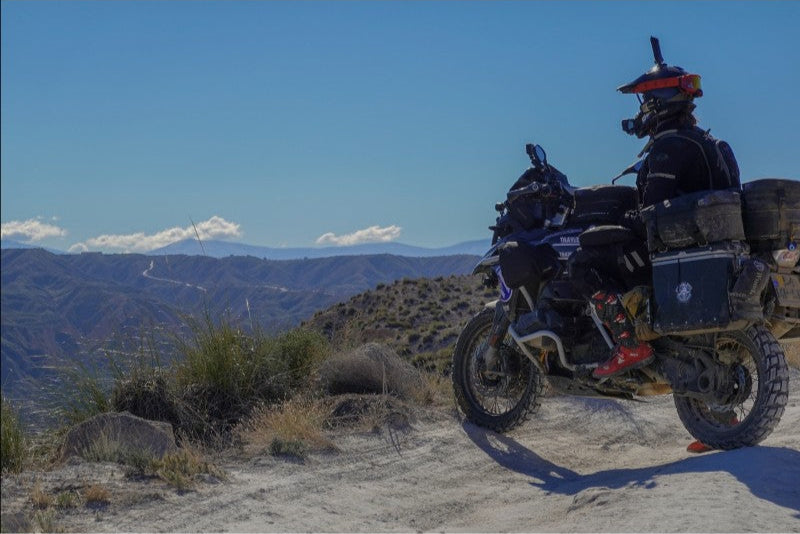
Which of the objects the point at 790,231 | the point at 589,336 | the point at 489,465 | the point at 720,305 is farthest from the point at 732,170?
the point at 489,465

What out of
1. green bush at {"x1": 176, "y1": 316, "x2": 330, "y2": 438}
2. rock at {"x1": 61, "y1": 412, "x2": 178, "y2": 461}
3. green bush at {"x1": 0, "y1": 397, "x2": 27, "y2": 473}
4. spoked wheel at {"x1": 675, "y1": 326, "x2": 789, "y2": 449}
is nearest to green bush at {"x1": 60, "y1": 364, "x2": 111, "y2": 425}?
green bush at {"x1": 176, "y1": 316, "x2": 330, "y2": 438}

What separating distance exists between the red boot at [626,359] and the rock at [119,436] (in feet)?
10.9

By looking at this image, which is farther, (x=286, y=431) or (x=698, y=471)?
(x=286, y=431)

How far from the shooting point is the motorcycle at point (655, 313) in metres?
6.37

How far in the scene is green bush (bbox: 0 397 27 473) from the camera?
19.6ft

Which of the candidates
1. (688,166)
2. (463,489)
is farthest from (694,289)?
(463,489)

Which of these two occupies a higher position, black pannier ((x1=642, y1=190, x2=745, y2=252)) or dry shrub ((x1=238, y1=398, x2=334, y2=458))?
black pannier ((x1=642, y1=190, x2=745, y2=252))

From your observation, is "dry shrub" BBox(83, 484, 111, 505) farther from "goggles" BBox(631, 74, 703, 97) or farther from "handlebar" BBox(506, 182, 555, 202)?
"goggles" BBox(631, 74, 703, 97)

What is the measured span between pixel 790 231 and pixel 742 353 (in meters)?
0.94

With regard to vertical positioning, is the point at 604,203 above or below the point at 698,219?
above

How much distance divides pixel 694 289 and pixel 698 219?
0.49 m

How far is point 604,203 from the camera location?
7645 mm

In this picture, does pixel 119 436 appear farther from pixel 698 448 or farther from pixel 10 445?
pixel 698 448

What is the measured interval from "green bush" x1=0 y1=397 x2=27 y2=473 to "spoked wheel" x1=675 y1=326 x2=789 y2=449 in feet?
15.5
